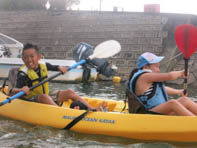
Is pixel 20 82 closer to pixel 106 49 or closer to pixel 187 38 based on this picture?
pixel 106 49

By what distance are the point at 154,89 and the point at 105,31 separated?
10.7 meters

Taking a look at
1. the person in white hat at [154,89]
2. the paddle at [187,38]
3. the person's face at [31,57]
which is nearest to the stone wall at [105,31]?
the paddle at [187,38]

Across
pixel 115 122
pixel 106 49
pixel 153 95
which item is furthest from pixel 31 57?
pixel 153 95

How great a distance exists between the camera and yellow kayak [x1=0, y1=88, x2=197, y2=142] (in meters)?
3.72

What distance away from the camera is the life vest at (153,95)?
146 inches

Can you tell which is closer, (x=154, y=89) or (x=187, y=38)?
(x=154, y=89)

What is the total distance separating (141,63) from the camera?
3799 millimetres

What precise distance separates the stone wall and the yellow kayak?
25.7 ft

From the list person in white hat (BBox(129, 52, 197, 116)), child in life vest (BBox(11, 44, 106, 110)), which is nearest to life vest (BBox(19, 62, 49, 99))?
child in life vest (BBox(11, 44, 106, 110))

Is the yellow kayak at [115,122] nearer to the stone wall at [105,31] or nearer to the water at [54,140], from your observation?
the water at [54,140]

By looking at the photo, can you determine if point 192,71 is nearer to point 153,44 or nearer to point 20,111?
point 153,44

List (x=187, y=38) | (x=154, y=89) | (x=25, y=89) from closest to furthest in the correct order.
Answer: (x=154, y=89) → (x=187, y=38) → (x=25, y=89)

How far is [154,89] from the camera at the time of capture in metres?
3.70

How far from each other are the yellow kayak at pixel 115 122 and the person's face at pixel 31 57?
569 millimetres
